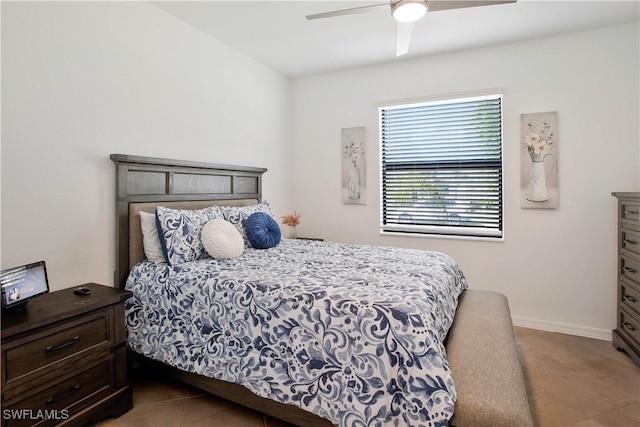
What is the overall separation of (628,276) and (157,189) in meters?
3.63

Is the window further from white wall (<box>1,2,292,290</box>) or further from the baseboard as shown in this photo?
white wall (<box>1,2,292,290</box>)

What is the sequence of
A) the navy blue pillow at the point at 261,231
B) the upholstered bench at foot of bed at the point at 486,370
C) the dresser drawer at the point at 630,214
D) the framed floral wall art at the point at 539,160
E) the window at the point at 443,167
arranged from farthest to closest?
1. the window at the point at 443,167
2. the framed floral wall art at the point at 539,160
3. the navy blue pillow at the point at 261,231
4. the dresser drawer at the point at 630,214
5. the upholstered bench at foot of bed at the point at 486,370

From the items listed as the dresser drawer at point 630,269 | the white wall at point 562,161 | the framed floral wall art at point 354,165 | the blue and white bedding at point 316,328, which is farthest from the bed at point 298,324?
the framed floral wall art at point 354,165

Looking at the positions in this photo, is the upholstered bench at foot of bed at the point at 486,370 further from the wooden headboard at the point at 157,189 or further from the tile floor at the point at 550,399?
the wooden headboard at the point at 157,189

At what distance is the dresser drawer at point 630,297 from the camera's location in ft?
8.12

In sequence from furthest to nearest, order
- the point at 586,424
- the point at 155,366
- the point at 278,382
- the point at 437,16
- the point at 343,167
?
the point at 343,167 → the point at 437,16 → the point at 155,366 → the point at 586,424 → the point at 278,382

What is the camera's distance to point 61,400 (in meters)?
1.64

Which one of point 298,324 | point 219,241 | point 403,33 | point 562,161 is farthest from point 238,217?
point 562,161

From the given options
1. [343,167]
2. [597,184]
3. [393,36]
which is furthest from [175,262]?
[597,184]

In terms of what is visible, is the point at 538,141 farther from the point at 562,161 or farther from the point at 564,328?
→ the point at 564,328

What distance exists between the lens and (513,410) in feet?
4.16

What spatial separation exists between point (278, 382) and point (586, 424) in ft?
5.42

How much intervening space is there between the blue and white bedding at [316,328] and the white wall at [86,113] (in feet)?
1.60

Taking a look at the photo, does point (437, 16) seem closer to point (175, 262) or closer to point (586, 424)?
point (175, 262)
